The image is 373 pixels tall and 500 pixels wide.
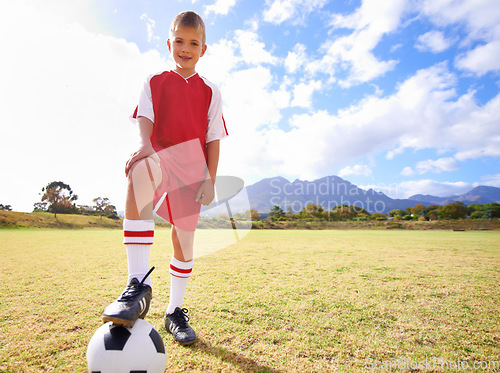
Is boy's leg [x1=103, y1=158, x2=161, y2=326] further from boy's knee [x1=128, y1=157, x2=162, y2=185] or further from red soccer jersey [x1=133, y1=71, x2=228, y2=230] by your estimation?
red soccer jersey [x1=133, y1=71, x2=228, y2=230]

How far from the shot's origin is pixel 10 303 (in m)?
2.49

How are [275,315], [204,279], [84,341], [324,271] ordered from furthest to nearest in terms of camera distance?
[324,271]
[204,279]
[275,315]
[84,341]

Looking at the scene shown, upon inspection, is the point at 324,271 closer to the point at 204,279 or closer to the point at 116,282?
the point at 204,279

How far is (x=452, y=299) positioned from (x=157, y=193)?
3352 mm

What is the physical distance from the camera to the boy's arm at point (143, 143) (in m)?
1.53

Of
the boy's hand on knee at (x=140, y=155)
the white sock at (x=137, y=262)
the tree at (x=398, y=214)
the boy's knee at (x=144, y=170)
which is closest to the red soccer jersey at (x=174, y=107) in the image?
the boy's hand on knee at (x=140, y=155)

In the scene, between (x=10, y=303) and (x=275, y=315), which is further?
(x=10, y=303)

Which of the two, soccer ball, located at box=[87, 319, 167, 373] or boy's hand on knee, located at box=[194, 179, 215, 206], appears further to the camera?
boy's hand on knee, located at box=[194, 179, 215, 206]

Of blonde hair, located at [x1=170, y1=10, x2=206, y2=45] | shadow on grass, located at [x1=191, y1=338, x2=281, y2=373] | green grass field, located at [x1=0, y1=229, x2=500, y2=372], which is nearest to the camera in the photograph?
shadow on grass, located at [x1=191, y1=338, x2=281, y2=373]

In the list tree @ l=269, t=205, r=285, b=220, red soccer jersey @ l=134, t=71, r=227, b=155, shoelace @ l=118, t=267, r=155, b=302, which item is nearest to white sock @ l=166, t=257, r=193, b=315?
shoelace @ l=118, t=267, r=155, b=302

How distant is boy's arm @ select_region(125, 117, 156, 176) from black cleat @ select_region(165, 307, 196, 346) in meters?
1.13

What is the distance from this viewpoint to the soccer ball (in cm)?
122

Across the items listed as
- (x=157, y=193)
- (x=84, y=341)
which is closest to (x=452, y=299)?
(x=157, y=193)

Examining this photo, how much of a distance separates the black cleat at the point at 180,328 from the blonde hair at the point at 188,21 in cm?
215
